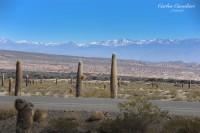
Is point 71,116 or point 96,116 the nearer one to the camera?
point 96,116

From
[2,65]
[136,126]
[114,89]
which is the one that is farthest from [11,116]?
[2,65]

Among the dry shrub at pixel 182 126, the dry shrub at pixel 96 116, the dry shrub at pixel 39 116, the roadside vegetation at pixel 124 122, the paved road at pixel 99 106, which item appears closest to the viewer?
the dry shrub at pixel 182 126

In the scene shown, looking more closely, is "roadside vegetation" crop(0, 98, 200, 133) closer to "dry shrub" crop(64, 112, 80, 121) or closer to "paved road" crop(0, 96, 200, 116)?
"dry shrub" crop(64, 112, 80, 121)

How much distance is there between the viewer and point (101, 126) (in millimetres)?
16344

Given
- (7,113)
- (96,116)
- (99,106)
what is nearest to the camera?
(96,116)

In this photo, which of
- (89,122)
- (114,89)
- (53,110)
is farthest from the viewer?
(114,89)

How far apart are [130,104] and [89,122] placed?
1963 mm

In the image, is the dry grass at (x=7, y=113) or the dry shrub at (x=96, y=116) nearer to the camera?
the dry shrub at (x=96, y=116)

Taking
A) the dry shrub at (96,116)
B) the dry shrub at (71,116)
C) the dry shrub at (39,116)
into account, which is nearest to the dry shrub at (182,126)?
the dry shrub at (96,116)

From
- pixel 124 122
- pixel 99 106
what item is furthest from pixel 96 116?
pixel 99 106

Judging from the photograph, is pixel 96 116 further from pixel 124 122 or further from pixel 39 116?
pixel 124 122

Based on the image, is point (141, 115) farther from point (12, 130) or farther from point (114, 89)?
point (114, 89)

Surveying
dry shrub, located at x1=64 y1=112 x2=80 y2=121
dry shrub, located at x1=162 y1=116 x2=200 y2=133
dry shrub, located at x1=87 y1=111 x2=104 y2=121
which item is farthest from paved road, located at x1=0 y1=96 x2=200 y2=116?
dry shrub, located at x1=162 y1=116 x2=200 y2=133

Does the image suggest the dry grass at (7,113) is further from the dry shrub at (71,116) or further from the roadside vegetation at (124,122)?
the dry shrub at (71,116)
